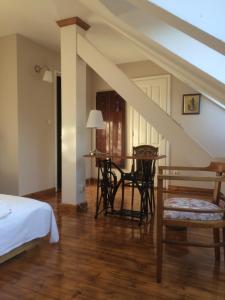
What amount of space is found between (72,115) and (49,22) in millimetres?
1321

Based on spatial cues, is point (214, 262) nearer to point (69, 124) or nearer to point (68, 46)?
point (69, 124)

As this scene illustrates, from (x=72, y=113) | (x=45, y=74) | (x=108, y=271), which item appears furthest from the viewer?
(x=45, y=74)

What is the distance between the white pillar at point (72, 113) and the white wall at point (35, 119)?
965 millimetres

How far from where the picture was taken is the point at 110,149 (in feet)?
18.5

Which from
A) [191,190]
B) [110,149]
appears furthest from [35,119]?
[191,190]

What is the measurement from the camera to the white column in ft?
11.3

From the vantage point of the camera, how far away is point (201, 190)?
4.75m

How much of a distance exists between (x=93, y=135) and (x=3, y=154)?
2.14 m

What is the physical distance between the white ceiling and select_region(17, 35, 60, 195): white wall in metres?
0.24

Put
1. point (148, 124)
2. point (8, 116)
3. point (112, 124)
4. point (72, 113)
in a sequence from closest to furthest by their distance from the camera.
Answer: point (72, 113), point (8, 116), point (148, 124), point (112, 124)

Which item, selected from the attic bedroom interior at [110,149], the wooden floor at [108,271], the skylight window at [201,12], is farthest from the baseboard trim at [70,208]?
the skylight window at [201,12]

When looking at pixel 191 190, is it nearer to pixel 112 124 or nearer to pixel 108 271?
pixel 112 124

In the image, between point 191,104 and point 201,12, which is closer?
point 201,12

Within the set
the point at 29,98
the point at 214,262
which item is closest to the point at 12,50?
the point at 29,98
